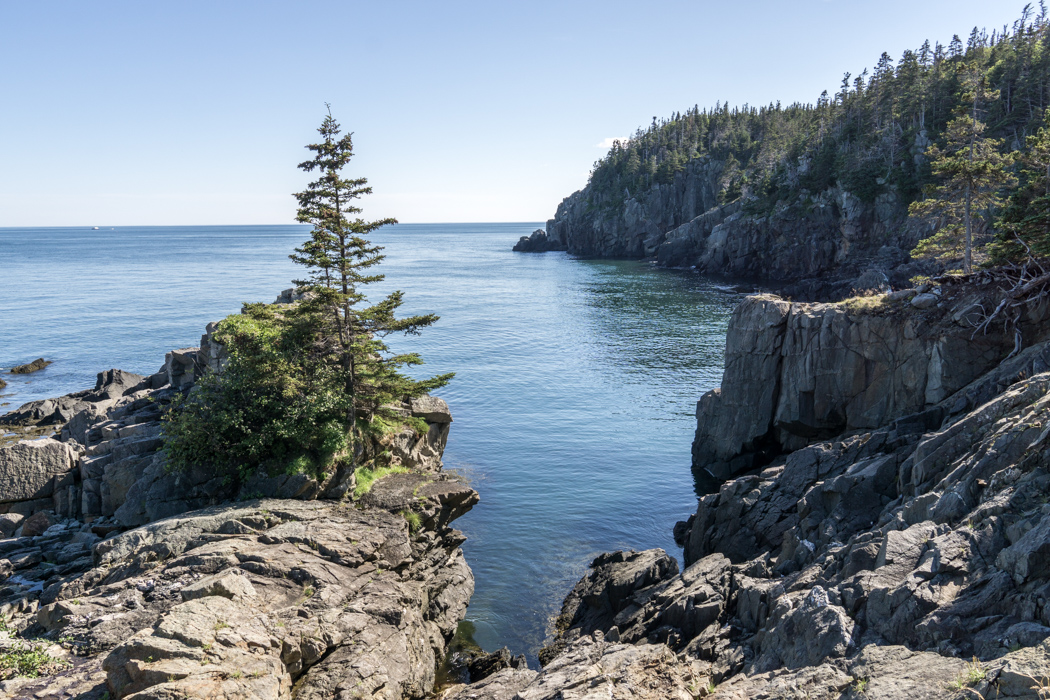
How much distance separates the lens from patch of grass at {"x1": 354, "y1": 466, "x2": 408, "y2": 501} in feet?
79.7

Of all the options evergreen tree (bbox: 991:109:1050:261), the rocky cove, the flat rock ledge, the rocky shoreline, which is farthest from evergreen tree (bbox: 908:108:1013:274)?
the flat rock ledge

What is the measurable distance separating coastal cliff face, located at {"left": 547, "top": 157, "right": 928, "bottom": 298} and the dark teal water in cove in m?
9.88

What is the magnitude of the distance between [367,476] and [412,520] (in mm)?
2880

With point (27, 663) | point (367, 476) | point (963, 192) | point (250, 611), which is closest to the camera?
point (27, 663)

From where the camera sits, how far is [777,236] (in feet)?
341

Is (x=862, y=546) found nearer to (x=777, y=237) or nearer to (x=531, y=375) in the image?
(x=531, y=375)

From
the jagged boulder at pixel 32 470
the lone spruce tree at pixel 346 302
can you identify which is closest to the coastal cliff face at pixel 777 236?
the lone spruce tree at pixel 346 302

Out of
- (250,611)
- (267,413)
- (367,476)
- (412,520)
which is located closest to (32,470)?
(267,413)

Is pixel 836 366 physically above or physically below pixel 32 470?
above

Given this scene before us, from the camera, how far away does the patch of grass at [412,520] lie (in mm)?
23453

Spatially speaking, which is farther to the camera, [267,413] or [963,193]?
[963,193]

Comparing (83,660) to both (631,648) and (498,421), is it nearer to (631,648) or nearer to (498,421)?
(631,648)

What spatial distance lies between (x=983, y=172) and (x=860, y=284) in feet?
139

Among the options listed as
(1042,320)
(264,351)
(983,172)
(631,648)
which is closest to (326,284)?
(264,351)
